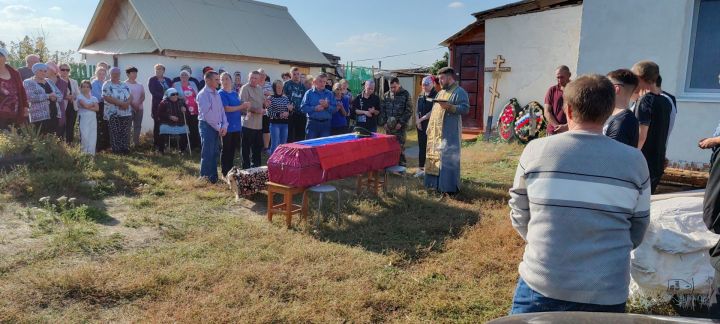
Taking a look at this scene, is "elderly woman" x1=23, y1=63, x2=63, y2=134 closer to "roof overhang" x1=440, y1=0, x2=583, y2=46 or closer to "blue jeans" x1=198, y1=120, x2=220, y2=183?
"blue jeans" x1=198, y1=120, x2=220, y2=183

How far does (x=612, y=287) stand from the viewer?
1.95m

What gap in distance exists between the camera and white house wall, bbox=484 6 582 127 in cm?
1165

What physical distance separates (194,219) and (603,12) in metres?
6.77

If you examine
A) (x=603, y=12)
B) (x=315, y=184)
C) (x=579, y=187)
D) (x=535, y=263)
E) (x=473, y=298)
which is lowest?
(x=473, y=298)

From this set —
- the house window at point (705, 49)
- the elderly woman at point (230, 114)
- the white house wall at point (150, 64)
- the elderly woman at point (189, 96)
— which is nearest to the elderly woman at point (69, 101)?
the elderly woman at point (189, 96)

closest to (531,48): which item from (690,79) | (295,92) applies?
(690,79)

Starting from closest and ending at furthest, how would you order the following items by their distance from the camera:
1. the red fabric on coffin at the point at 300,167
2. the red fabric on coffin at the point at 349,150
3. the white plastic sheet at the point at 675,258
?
1. the white plastic sheet at the point at 675,258
2. the red fabric on coffin at the point at 300,167
3. the red fabric on coffin at the point at 349,150

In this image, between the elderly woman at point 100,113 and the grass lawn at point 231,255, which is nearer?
the grass lawn at point 231,255

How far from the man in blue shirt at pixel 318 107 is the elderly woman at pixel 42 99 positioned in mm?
4327

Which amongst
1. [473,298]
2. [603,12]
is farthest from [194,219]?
[603,12]

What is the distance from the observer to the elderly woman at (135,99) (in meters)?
10.0

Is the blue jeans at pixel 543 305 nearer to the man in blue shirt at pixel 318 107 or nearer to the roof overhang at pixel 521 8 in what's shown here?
the man in blue shirt at pixel 318 107

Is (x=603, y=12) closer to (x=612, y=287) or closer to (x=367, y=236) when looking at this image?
(x=367, y=236)

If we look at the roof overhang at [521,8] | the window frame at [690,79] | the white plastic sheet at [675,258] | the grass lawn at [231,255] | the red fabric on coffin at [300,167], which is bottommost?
the grass lawn at [231,255]
